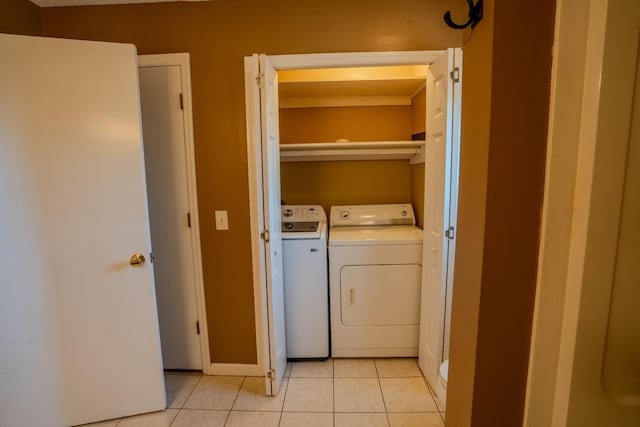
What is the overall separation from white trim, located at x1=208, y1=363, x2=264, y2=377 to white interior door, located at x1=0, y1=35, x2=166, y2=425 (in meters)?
0.48

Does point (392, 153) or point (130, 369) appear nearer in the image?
point (130, 369)

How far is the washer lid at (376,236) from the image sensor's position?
1.99m

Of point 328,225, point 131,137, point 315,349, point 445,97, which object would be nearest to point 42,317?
point 131,137

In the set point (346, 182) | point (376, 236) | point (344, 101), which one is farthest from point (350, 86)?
point (376, 236)

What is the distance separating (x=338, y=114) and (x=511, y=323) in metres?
2.43

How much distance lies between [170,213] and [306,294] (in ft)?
3.50

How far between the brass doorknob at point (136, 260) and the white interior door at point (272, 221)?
647mm

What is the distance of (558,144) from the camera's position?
0.47 metres

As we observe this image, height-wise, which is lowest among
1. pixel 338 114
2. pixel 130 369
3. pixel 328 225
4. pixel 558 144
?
pixel 130 369

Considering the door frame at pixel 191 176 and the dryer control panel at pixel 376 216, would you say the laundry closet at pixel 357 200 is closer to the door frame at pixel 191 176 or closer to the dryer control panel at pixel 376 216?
the dryer control panel at pixel 376 216

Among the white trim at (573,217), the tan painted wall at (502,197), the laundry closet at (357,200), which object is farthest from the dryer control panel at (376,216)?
the white trim at (573,217)

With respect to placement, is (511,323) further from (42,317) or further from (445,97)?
(42,317)

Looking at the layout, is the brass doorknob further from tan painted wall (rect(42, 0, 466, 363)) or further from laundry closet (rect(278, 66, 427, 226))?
laundry closet (rect(278, 66, 427, 226))

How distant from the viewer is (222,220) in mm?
1871
